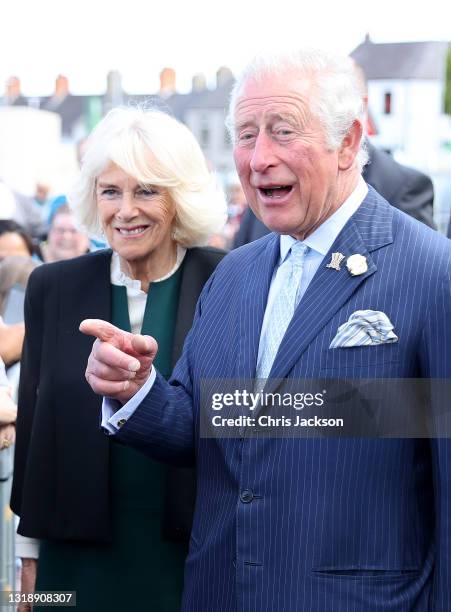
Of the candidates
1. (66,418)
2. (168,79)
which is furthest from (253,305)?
(168,79)

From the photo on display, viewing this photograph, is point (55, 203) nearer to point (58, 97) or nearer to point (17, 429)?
point (17, 429)

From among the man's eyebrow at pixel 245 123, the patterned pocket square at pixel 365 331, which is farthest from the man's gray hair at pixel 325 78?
the patterned pocket square at pixel 365 331

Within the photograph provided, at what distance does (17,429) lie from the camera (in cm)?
343

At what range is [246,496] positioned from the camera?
2.47 metres


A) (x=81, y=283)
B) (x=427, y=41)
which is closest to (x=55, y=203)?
(x=427, y=41)

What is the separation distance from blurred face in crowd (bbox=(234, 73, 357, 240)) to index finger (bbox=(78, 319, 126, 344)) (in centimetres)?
51

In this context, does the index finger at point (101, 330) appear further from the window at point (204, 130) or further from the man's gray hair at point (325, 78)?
the window at point (204, 130)

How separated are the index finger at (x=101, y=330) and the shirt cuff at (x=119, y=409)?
0.75ft

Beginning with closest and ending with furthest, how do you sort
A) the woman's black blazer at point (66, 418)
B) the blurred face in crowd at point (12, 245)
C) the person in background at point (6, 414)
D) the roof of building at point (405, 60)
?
the person in background at point (6, 414)
the woman's black blazer at point (66, 418)
the blurred face in crowd at point (12, 245)
the roof of building at point (405, 60)

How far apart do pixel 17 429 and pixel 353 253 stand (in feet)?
5.09

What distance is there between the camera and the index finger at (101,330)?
7.84ft

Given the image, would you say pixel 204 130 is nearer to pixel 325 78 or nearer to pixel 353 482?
pixel 325 78

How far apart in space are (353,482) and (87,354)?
1274 millimetres

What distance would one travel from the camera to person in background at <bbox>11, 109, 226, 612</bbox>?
3.23 m
